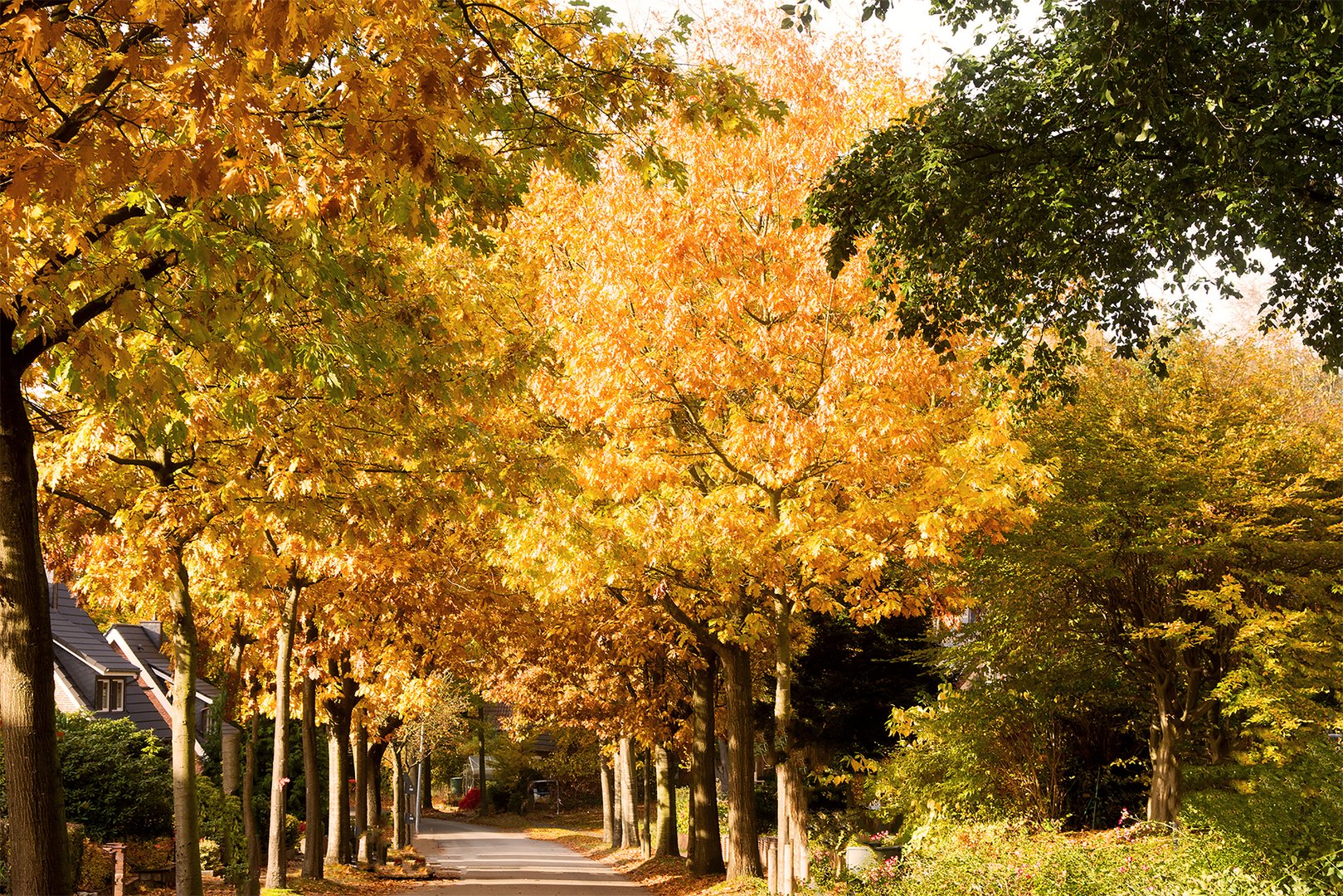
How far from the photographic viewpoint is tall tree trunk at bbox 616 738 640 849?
115 feet

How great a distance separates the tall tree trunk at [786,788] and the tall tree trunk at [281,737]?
758 cm

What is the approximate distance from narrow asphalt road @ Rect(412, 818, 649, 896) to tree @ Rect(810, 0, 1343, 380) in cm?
1534

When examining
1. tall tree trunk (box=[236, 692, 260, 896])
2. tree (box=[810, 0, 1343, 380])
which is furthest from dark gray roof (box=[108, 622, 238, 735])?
tree (box=[810, 0, 1343, 380])

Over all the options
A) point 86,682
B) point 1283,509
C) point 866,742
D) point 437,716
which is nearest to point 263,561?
point 1283,509

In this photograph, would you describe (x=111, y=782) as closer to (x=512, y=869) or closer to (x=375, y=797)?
(x=512, y=869)

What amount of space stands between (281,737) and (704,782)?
34.3 ft

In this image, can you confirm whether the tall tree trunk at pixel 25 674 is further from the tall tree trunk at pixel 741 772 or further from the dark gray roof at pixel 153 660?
the dark gray roof at pixel 153 660

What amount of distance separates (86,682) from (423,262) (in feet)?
81.0

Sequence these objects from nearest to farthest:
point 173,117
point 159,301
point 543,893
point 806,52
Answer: point 173,117 → point 159,301 → point 806,52 → point 543,893

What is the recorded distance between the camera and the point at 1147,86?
392 inches

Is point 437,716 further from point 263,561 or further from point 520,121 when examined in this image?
point 520,121

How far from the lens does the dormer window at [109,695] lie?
32.2 m

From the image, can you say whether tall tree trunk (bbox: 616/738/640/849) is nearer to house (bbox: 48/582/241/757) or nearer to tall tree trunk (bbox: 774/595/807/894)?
house (bbox: 48/582/241/757)

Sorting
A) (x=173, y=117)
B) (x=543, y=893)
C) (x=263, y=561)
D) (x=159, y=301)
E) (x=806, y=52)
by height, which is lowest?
(x=543, y=893)
